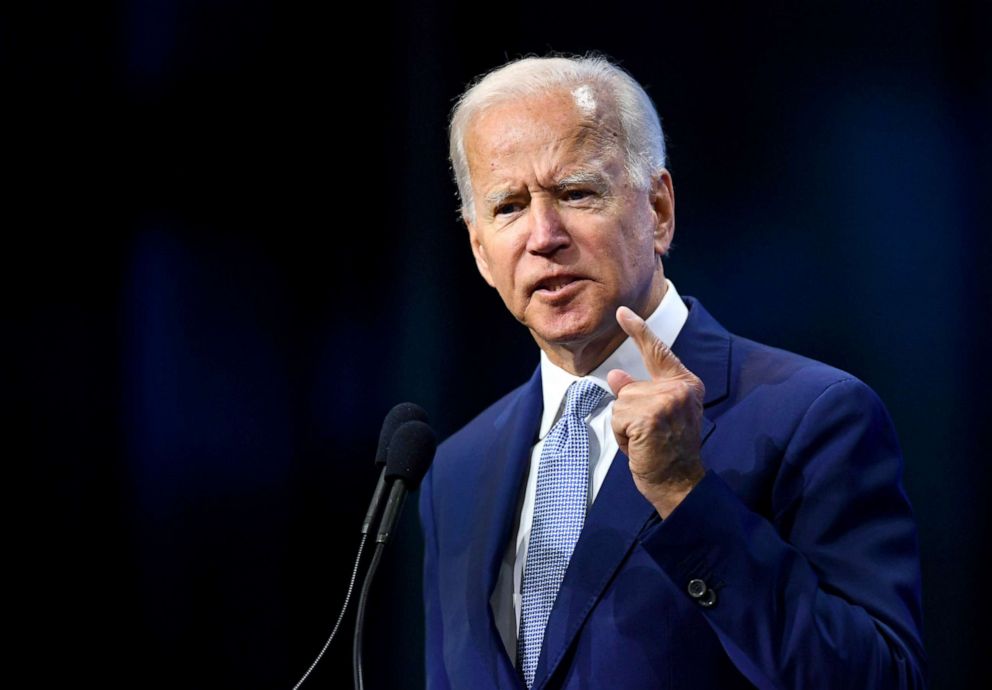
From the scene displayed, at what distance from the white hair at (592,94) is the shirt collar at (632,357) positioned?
8.1 inches

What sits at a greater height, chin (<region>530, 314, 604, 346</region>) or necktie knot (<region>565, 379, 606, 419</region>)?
chin (<region>530, 314, 604, 346</region>)

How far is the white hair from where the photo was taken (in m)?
1.85

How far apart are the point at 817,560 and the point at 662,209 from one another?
2.23 ft

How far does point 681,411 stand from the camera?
1.45 m

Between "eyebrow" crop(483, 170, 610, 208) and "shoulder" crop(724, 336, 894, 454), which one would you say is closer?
"shoulder" crop(724, 336, 894, 454)

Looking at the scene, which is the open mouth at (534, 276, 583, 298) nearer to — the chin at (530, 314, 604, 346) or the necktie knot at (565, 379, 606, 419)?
the chin at (530, 314, 604, 346)

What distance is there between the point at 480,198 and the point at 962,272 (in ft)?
4.09

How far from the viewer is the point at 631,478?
169cm

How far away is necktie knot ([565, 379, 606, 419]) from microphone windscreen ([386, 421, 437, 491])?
0.33m

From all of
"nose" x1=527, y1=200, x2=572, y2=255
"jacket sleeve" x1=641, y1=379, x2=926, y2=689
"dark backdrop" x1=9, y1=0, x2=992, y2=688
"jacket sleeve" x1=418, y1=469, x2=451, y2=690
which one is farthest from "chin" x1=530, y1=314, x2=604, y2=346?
"dark backdrop" x1=9, y1=0, x2=992, y2=688

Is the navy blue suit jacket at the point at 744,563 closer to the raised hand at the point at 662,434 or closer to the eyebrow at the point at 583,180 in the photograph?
the raised hand at the point at 662,434

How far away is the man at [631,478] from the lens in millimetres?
1444

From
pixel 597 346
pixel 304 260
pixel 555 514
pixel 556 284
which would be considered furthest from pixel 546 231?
pixel 304 260

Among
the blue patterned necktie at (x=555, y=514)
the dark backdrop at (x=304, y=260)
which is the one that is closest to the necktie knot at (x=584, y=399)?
the blue patterned necktie at (x=555, y=514)
